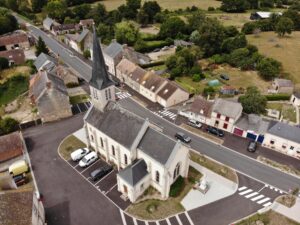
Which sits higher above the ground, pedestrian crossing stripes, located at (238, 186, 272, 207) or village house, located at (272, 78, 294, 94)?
village house, located at (272, 78, 294, 94)

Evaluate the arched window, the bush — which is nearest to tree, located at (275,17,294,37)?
the bush

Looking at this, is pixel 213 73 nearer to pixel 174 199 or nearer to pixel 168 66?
pixel 168 66

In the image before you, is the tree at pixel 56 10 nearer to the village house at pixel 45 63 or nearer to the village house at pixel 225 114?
the village house at pixel 45 63

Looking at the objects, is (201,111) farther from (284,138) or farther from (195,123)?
(284,138)

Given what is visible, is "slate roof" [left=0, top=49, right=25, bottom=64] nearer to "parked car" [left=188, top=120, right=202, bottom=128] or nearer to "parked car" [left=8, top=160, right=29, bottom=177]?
"parked car" [left=8, top=160, right=29, bottom=177]

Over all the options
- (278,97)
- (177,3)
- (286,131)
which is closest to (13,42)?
(278,97)

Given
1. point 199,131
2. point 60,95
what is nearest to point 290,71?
point 199,131
